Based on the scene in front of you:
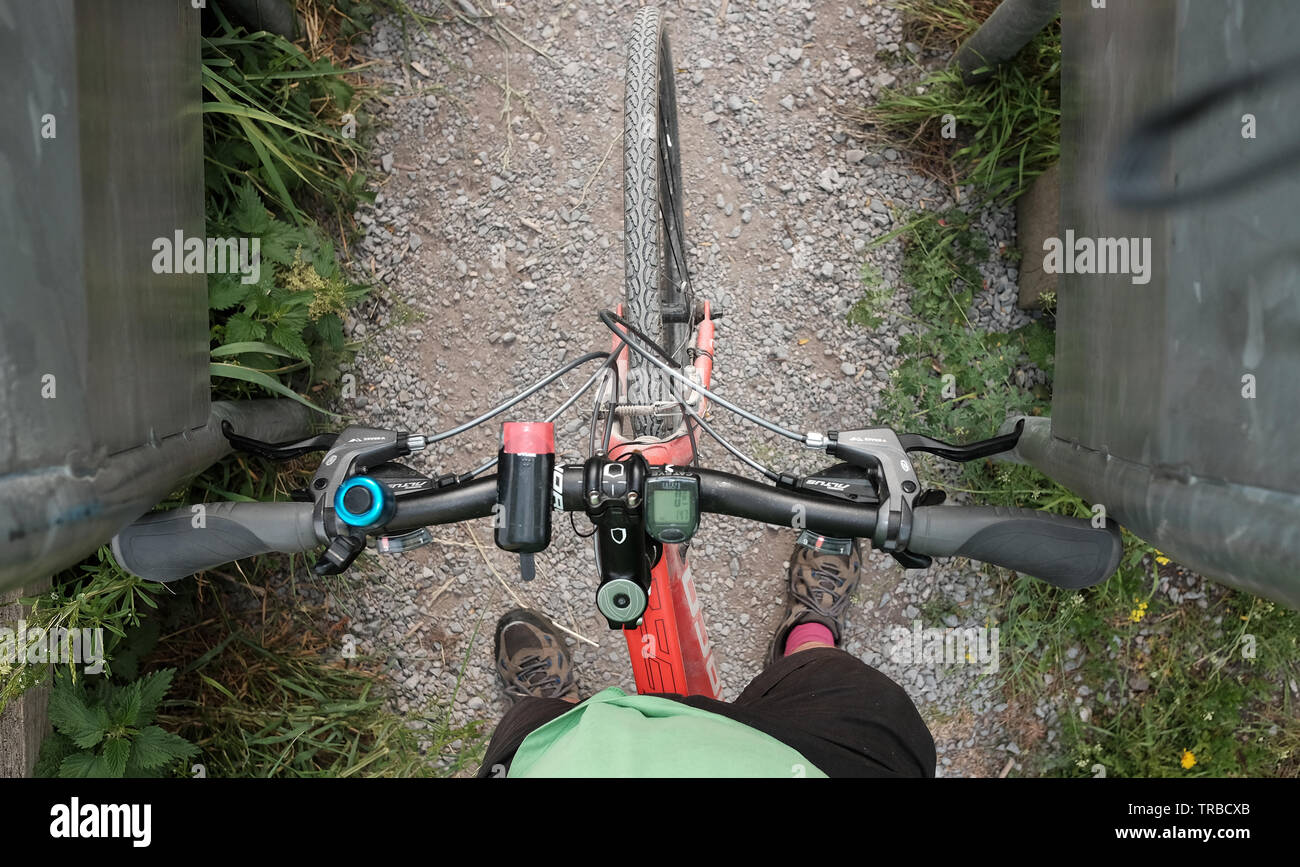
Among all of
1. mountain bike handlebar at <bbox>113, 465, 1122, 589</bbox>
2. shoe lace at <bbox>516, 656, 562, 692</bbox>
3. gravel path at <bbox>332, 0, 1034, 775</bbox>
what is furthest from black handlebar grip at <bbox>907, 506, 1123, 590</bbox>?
shoe lace at <bbox>516, 656, 562, 692</bbox>

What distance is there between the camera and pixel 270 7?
2117 millimetres

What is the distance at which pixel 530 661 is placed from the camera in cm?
231

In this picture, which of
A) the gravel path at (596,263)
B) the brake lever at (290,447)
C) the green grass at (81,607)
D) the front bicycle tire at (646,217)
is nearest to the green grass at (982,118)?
the gravel path at (596,263)

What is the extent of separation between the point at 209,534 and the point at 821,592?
1.69m

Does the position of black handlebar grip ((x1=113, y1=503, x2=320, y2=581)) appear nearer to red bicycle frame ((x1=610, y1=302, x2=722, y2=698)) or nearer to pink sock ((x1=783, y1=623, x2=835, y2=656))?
red bicycle frame ((x1=610, y1=302, x2=722, y2=698))

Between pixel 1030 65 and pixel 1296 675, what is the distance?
213 cm

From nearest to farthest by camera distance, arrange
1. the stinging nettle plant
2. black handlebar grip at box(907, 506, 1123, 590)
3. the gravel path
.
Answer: black handlebar grip at box(907, 506, 1123, 590), the stinging nettle plant, the gravel path

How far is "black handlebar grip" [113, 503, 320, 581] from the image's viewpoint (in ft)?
4.79

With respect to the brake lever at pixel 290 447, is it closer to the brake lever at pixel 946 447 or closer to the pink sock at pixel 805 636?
the brake lever at pixel 946 447

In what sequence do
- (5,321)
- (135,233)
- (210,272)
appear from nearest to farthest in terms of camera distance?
(5,321) < (135,233) < (210,272)

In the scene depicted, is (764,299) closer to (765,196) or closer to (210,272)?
(765,196)

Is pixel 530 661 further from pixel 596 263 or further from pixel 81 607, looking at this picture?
pixel 596 263

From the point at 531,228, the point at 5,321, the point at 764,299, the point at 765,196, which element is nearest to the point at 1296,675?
the point at 764,299

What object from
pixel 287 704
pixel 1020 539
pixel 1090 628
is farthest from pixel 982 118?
pixel 287 704
